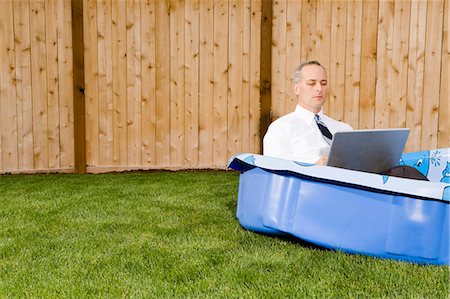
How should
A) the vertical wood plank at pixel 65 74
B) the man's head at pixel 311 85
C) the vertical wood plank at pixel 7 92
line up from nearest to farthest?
the man's head at pixel 311 85, the vertical wood plank at pixel 7 92, the vertical wood plank at pixel 65 74

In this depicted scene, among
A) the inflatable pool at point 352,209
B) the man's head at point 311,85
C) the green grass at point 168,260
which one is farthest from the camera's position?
the man's head at point 311,85

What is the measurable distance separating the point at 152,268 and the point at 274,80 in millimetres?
3441

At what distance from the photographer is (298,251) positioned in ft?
7.22

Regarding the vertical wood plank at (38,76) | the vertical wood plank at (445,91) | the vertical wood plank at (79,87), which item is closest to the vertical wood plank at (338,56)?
the vertical wood plank at (445,91)

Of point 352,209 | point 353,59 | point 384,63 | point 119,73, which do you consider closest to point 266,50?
point 353,59

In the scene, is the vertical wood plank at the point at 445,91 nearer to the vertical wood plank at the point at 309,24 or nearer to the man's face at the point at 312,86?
the vertical wood plank at the point at 309,24

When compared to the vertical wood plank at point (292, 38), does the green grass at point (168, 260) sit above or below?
below

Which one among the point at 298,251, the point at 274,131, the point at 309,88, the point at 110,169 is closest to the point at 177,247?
the point at 298,251

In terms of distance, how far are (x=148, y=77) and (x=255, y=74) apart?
1.07 metres

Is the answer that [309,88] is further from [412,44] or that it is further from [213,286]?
[412,44]

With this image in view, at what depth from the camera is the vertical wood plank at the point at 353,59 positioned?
5.05m

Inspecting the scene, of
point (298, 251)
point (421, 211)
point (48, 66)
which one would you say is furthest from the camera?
point (48, 66)

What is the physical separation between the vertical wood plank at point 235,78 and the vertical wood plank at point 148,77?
76 cm

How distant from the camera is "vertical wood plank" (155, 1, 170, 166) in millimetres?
5059
